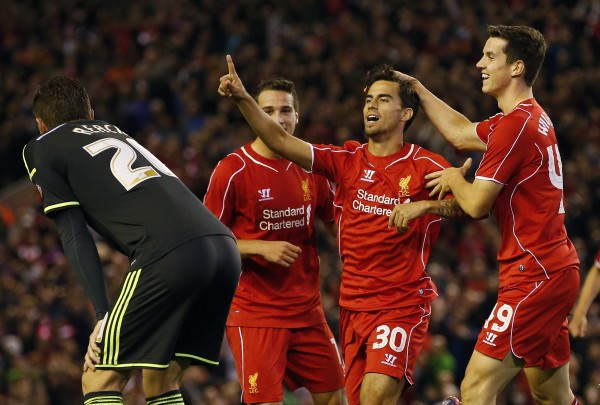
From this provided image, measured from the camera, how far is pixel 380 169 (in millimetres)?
6812

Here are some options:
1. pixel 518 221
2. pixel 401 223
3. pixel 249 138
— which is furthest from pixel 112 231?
pixel 249 138

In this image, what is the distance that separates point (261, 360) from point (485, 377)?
1.56 meters

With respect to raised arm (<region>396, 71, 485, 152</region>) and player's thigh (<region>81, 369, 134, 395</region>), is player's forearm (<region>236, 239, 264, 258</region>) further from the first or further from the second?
player's thigh (<region>81, 369, 134, 395</region>)

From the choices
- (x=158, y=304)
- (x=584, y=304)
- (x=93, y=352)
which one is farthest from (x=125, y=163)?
(x=584, y=304)

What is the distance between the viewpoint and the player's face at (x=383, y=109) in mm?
6855

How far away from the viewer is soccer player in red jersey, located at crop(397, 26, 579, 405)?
241 inches

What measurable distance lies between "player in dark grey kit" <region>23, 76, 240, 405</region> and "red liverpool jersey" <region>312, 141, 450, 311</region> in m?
1.40

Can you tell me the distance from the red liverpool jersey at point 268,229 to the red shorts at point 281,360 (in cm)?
8

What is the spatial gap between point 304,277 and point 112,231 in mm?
2072

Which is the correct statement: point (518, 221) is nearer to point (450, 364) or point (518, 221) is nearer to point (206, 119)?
point (450, 364)

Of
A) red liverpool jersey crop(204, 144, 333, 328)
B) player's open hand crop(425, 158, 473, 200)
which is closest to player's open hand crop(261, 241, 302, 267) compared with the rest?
red liverpool jersey crop(204, 144, 333, 328)

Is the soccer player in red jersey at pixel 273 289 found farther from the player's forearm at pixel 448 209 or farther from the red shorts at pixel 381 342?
the player's forearm at pixel 448 209

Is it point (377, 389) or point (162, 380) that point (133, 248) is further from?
point (377, 389)

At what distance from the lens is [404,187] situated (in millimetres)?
6754
